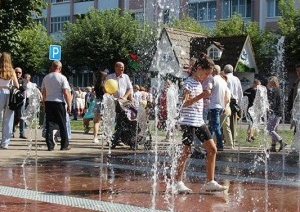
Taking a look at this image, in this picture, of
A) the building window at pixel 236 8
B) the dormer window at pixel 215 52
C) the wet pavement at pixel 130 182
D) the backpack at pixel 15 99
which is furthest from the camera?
the building window at pixel 236 8

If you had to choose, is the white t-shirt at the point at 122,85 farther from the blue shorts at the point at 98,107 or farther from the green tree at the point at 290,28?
the green tree at the point at 290,28

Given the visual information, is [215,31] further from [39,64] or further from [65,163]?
[65,163]

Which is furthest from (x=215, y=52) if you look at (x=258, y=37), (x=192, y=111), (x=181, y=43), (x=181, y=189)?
(x=181, y=189)

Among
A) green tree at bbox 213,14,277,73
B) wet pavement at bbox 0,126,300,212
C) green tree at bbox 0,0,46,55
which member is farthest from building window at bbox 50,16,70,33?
wet pavement at bbox 0,126,300,212

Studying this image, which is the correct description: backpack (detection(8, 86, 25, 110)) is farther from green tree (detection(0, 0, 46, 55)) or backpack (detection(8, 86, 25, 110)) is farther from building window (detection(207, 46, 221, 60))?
building window (detection(207, 46, 221, 60))

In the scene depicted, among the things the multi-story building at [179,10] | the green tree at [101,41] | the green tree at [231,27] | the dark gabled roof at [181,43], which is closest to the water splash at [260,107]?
the dark gabled roof at [181,43]

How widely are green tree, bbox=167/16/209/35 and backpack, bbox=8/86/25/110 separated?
35992 millimetres

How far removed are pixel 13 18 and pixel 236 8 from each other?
31478 millimetres

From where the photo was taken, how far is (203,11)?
173ft

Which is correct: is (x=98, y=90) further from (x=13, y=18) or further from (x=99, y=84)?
(x=13, y=18)

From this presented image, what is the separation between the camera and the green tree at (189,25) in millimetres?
47000

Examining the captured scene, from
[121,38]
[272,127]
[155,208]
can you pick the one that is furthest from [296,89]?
[121,38]

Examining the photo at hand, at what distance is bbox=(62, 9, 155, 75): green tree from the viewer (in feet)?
164

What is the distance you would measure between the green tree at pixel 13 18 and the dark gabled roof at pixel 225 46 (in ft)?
44.2
